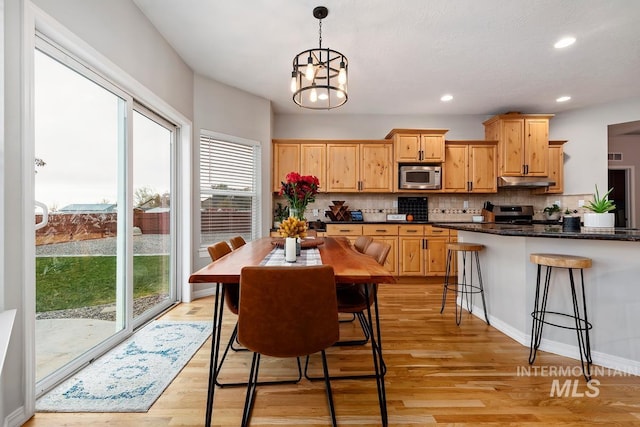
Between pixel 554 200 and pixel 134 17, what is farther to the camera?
pixel 554 200

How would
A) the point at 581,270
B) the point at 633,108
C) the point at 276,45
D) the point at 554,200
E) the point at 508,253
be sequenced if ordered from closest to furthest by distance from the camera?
the point at 581,270 → the point at 508,253 → the point at 276,45 → the point at 633,108 → the point at 554,200

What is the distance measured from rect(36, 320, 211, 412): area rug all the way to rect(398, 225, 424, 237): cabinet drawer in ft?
9.97

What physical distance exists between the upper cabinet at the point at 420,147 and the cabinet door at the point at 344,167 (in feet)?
2.31

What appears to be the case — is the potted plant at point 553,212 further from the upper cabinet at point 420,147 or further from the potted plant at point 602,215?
the potted plant at point 602,215

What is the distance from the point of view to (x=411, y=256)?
177 inches

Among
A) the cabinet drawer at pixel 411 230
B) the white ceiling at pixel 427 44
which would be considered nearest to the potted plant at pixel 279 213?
the white ceiling at pixel 427 44

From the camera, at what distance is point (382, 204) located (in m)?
5.15

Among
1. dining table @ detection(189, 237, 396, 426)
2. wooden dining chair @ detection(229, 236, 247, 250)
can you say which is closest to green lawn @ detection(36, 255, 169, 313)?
wooden dining chair @ detection(229, 236, 247, 250)

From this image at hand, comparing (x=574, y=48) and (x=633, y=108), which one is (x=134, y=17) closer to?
(x=574, y=48)

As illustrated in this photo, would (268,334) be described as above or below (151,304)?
above

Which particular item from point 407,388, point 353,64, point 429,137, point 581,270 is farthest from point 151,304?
point 429,137

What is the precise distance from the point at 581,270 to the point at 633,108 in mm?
4098

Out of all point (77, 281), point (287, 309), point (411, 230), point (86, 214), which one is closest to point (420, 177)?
point (411, 230)

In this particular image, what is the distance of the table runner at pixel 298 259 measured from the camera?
5.52ft
